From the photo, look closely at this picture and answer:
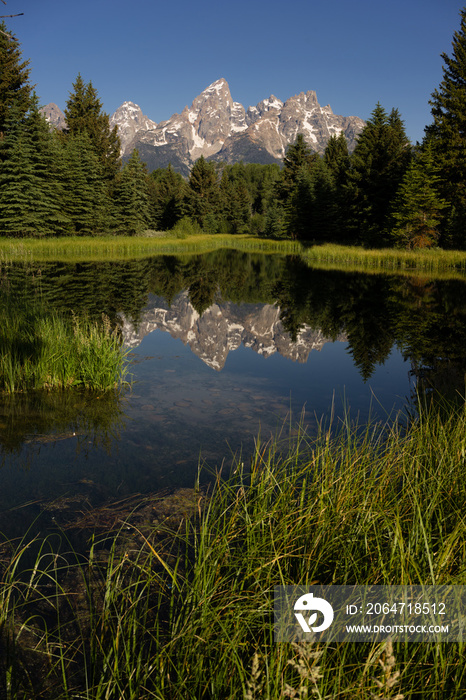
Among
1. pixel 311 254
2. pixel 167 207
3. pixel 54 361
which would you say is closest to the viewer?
pixel 54 361

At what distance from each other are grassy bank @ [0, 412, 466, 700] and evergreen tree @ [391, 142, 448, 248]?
34500 mm

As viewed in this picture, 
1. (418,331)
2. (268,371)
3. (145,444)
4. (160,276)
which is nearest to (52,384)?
(145,444)

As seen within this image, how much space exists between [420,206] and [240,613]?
1455 inches

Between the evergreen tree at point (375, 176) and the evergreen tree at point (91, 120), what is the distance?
28606mm

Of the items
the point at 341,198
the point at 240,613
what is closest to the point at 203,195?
the point at 341,198

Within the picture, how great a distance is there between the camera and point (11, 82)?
40.1 m

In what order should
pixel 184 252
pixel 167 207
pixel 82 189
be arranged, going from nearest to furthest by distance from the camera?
pixel 82 189 → pixel 184 252 → pixel 167 207

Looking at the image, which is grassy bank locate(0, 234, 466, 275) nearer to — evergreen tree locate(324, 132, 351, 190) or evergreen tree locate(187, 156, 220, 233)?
evergreen tree locate(324, 132, 351, 190)

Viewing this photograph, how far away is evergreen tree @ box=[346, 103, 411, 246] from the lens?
4378 centimetres

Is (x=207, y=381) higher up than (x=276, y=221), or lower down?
lower down

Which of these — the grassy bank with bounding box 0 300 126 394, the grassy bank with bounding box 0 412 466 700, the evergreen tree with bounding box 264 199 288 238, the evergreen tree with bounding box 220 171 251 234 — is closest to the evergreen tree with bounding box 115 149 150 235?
the evergreen tree with bounding box 264 199 288 238

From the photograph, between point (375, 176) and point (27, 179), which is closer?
point (27, 179)

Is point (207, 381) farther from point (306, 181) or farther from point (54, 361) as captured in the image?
point (306, 181)

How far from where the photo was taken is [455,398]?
20.6ft
